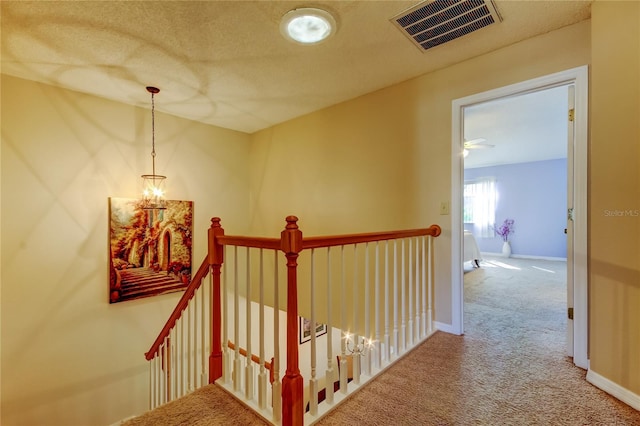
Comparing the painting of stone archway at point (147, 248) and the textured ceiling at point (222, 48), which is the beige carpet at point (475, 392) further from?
the textured ceiling at point (222, 48)

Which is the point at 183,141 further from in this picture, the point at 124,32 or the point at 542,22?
the point at 542,22

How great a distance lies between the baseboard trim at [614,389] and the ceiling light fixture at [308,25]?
2657 millimetres

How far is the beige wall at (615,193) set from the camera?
1478mm

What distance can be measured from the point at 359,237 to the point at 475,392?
1.10 metres

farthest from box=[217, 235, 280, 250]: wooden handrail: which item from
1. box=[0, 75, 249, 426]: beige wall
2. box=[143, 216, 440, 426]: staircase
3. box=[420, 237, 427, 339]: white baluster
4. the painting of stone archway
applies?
box=[0, 75, 249, 426]: beige wall

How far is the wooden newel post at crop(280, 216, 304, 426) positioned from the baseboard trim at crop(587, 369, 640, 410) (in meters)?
1.69

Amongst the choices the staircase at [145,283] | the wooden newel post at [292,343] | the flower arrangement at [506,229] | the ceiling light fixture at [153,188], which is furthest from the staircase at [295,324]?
the flower arrangement at [506,229]

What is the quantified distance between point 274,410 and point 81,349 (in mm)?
2761

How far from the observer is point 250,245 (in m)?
1.57

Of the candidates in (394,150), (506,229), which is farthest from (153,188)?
(506,229)

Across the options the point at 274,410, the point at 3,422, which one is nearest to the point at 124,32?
the point at 274,410

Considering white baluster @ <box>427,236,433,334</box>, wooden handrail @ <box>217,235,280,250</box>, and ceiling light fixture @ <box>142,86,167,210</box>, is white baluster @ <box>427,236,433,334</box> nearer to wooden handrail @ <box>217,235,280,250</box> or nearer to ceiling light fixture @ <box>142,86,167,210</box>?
wooden handrail @ <box>217,235,280,250</box>

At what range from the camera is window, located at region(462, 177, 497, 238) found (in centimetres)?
729

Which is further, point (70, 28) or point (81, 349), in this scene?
point (81, 349)
